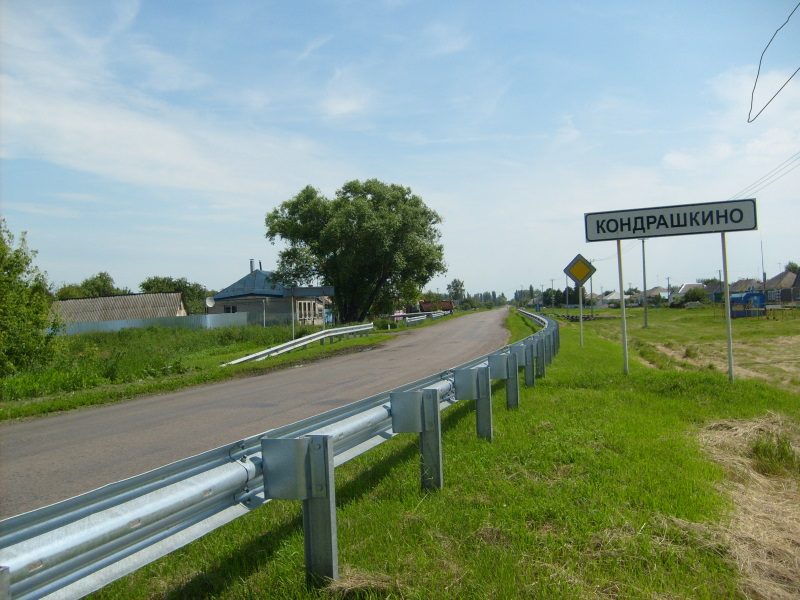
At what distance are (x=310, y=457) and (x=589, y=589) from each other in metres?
1.59

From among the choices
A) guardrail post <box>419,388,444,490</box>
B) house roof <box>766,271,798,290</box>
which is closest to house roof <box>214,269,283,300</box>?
guardrail post <box>419,388,444,490</box>

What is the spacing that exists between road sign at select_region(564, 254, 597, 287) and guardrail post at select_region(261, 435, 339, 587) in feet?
55.9

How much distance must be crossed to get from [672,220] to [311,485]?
9.61 metres

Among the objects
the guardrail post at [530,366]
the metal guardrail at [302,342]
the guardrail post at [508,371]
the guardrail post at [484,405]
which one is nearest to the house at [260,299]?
the metal guardrail at [302,342]

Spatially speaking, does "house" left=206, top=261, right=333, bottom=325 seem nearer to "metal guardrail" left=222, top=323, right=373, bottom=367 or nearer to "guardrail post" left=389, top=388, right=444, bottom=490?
Answer: "metal guardrail" left=222, top=323, right=373, bottom=367

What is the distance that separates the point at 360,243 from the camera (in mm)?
46531

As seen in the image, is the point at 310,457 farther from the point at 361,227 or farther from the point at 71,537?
the point at 361,227

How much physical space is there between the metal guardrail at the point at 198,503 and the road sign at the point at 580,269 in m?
15.4

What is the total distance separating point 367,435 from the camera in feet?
13.5

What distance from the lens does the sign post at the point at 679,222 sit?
1040cm

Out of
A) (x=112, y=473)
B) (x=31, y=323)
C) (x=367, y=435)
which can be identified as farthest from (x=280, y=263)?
(x=367, y=435)

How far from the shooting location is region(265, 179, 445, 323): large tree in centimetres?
4662

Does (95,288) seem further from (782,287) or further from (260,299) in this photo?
(782,287)

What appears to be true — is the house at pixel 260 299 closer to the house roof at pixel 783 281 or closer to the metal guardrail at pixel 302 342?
the metal guardrail at pixel 302 342
